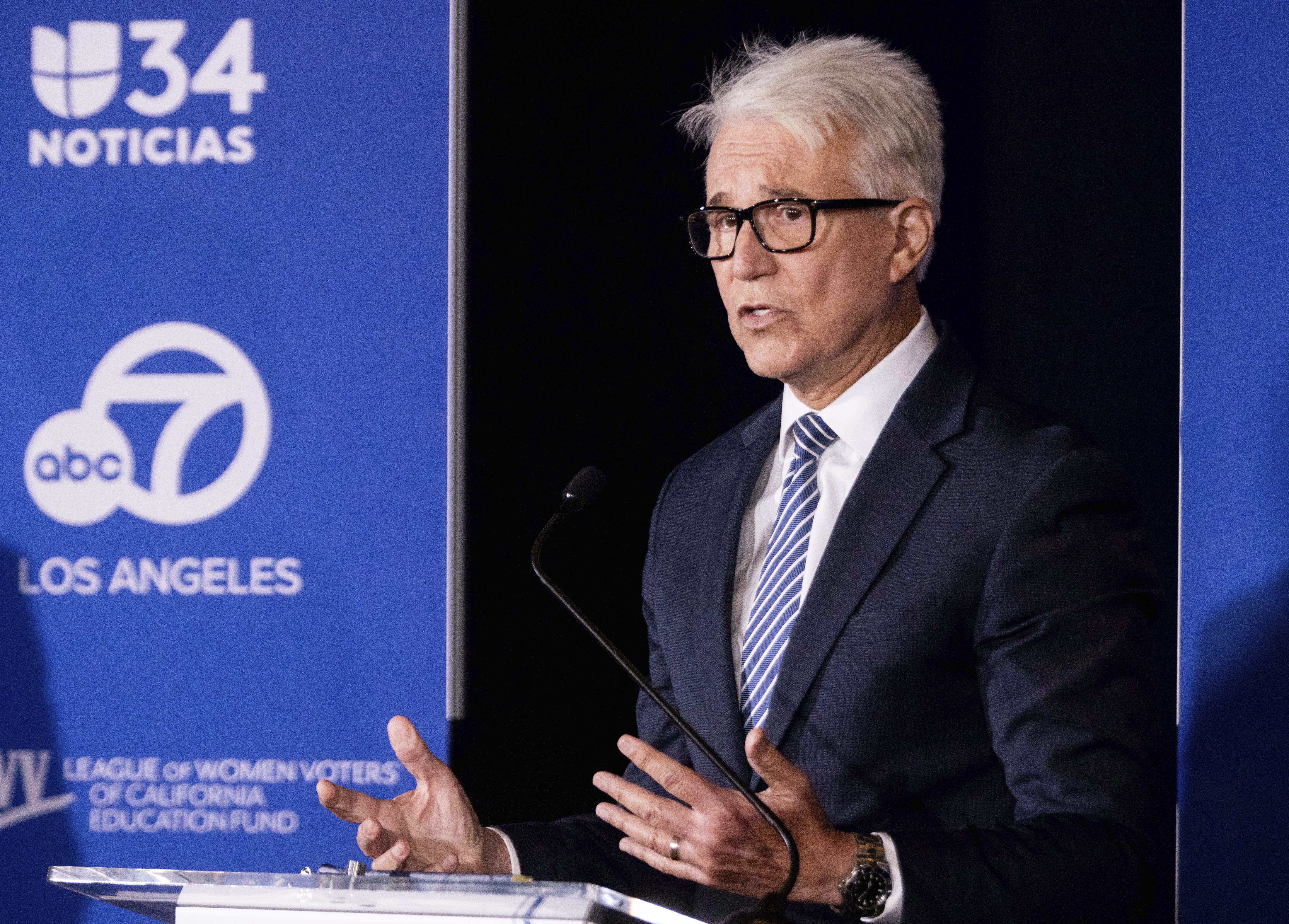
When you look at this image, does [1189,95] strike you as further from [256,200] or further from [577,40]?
[256,200]

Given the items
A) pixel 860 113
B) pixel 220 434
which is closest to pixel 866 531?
pixel 860 113

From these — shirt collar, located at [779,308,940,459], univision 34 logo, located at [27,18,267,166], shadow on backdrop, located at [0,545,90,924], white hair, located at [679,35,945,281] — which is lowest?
shadow on backdrop, located at [0,545,90,924]

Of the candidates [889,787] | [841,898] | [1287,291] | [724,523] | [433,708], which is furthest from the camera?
[433,708]

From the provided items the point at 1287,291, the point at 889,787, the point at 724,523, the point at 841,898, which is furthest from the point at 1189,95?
the point at 841,898

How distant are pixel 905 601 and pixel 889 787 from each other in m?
0.28

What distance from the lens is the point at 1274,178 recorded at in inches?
87.7

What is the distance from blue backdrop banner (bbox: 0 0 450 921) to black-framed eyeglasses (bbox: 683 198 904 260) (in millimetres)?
851

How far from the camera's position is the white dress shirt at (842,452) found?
75.3 inches

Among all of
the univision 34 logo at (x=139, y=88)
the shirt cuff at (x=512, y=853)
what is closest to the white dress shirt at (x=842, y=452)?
the shirt cuff at (x=512, y=853)

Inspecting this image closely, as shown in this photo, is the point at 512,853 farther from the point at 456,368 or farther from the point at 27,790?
the point at 27,790

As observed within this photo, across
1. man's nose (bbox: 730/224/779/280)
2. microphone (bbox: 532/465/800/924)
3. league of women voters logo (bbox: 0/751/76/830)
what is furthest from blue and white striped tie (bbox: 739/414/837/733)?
league of women voters logo (bbox: 0/751/76/830)

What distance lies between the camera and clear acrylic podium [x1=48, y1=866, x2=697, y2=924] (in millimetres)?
1028

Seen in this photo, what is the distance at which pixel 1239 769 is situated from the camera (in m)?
2.21

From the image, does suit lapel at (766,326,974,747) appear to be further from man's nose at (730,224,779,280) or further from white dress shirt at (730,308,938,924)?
man's nose at (730,224,779,280)
